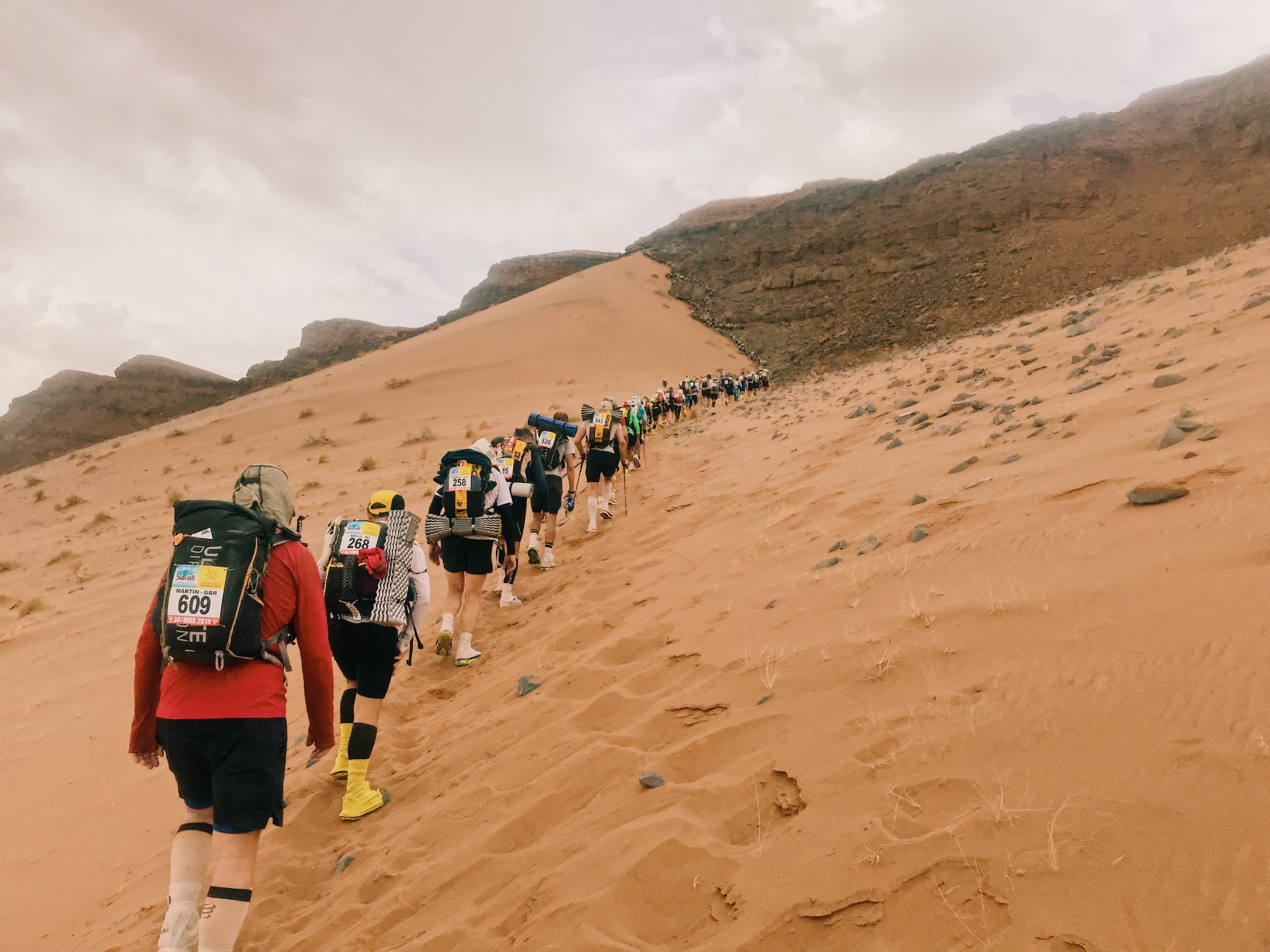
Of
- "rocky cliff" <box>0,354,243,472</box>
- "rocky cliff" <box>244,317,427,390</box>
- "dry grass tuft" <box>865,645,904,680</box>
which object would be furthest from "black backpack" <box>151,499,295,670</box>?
"rocky cliff" <box>0,354,243,472</box>

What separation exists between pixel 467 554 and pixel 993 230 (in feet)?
176

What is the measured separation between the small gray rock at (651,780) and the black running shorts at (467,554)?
10.6 ft

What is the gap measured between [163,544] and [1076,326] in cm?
1537

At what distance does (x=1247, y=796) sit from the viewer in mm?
1560

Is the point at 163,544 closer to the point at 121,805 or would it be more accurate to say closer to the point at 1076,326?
the point at 121,805

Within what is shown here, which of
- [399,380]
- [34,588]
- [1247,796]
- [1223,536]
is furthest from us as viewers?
[399,380]

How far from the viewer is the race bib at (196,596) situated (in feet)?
7.34

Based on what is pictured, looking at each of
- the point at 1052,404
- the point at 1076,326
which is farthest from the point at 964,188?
the point at 1052,404

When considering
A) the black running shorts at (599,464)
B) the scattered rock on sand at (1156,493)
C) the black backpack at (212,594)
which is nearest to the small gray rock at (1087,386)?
the scattered rock on sand at (1156,493)

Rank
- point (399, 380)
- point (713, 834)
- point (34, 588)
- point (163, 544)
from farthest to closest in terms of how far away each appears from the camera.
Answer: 1. point (399, 380)
2. point (163, 544)
3. point (34, 588)
4. point (713, 834)

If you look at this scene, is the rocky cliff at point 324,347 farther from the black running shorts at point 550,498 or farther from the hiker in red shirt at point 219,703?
the hiker in red shirt at point 219,703

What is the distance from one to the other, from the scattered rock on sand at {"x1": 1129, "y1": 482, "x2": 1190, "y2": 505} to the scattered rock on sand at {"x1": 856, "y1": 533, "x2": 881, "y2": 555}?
135cm

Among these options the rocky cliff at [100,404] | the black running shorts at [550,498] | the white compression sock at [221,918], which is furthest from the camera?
the rocky cliff at [100,404]

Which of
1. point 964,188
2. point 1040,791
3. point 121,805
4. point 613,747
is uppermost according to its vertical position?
point 964,188
